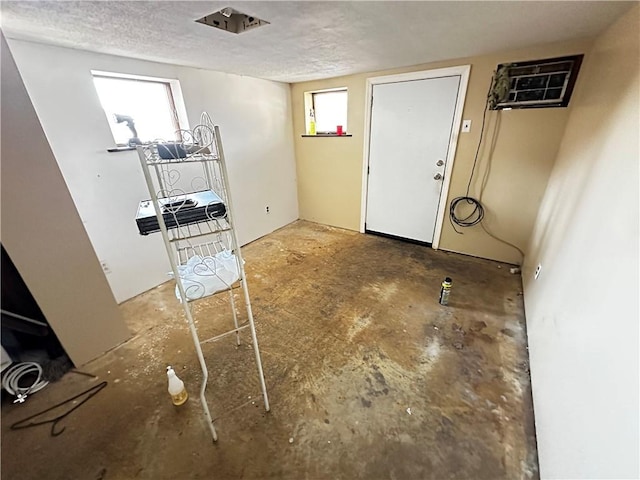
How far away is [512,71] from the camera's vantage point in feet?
7.53

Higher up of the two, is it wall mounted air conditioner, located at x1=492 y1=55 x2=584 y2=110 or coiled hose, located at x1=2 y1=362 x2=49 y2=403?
wall mounted air conditioner, located at x1=492 y1=55 x2=584 y2=110

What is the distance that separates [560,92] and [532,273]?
152 cm

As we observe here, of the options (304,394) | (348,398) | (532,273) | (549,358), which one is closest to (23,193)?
(304,394)

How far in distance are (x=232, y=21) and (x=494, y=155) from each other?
251 cm

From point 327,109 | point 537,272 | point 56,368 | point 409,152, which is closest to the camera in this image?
point 56,368

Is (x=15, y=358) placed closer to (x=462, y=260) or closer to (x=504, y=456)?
(x=504, y=456)

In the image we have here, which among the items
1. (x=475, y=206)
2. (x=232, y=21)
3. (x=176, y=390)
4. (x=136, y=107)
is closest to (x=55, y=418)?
(x=176, y=390)

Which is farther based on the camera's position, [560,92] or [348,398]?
[560,92]

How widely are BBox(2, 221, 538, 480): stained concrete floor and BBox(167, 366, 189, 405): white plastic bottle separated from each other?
5 centimetres

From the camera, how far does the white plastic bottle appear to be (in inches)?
56.2

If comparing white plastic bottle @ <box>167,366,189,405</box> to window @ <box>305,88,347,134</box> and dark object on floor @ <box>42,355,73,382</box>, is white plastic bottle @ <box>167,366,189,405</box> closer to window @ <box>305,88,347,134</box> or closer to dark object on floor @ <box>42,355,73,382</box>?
dark object on floor @ <box>42,355,73,382</box>

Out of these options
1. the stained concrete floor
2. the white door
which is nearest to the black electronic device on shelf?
the stained concrete floor

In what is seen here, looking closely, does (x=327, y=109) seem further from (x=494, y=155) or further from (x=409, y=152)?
(x=494, y=155)

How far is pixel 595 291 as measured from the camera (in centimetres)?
Answer: 108
